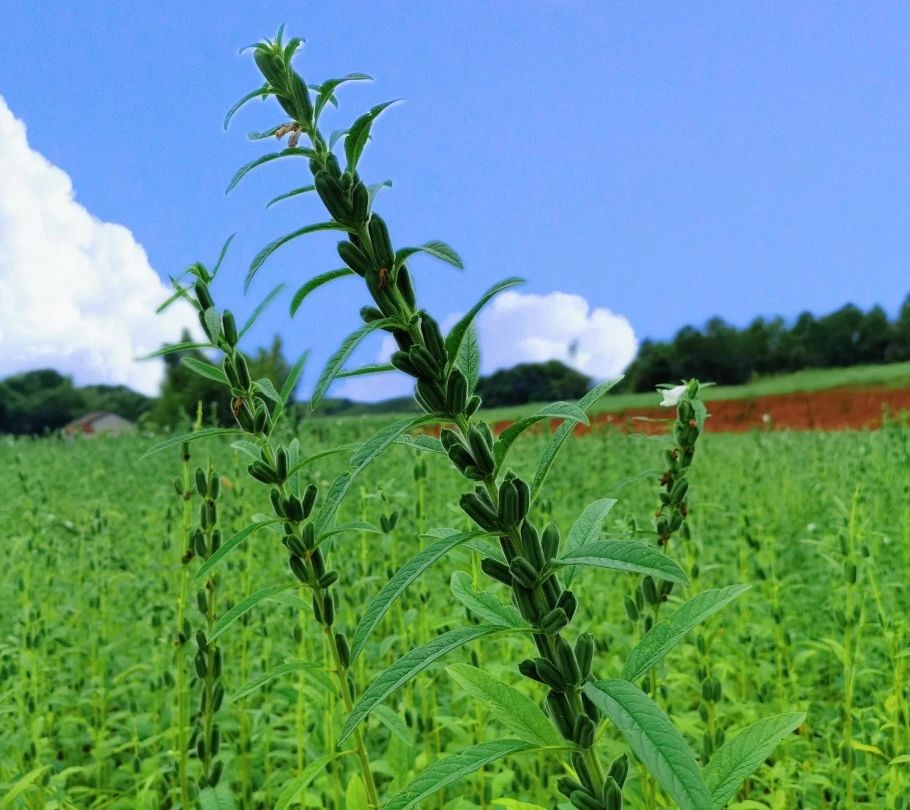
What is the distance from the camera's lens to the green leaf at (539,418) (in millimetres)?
926

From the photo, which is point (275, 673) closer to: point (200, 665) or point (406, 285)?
point (200, 665)

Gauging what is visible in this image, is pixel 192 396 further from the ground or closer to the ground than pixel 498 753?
further from the ground

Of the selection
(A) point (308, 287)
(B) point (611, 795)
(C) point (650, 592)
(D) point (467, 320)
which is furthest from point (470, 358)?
(C) point (650, 592)

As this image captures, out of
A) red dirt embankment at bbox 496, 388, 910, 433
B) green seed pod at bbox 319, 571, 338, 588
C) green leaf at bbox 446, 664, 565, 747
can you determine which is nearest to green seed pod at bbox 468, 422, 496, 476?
green leaf at bbox 446, 664, 565, 747

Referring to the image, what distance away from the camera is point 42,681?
3.32m

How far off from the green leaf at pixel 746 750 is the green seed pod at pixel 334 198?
88 centimetres

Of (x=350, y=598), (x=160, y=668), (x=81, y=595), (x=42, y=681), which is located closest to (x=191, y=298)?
(x=350, y=598)

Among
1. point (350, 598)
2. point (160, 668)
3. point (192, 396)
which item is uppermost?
point (192, 396)

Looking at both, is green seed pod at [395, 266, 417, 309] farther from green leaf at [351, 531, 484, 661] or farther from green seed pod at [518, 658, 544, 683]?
green seed pod at [518, 658, 544, 683]

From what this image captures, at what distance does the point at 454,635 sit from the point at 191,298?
1047mm

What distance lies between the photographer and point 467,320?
993 millimetres

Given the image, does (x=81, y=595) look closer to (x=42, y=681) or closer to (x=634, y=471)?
(x=42, y=681)

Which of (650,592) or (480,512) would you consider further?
(650,592)

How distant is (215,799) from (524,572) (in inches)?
51.3
